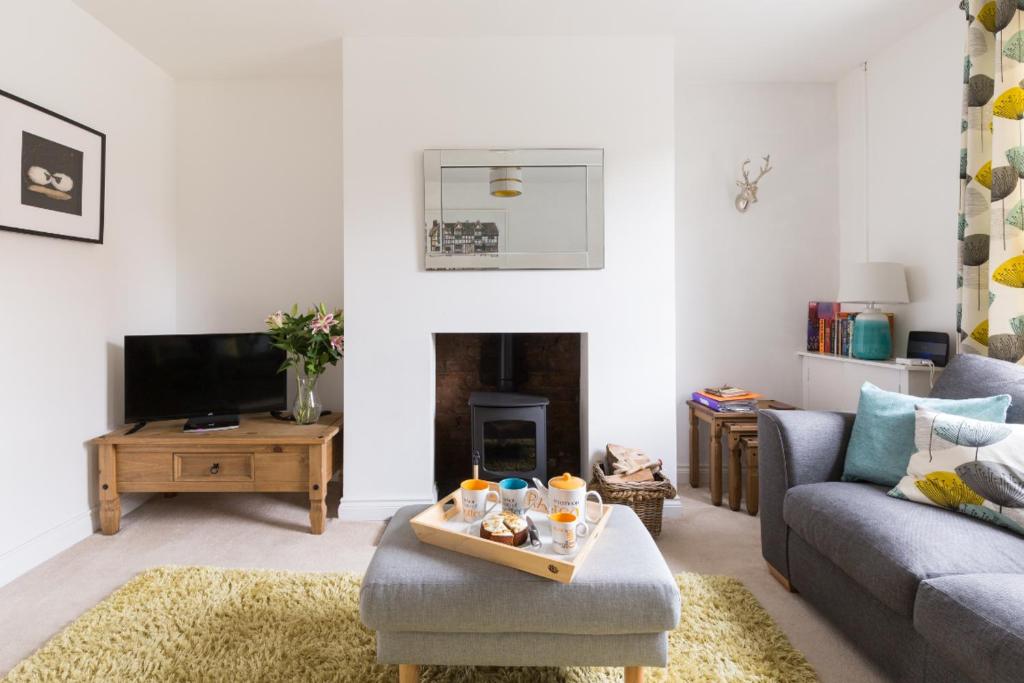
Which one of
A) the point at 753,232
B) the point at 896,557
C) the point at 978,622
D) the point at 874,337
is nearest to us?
the point at 978,622

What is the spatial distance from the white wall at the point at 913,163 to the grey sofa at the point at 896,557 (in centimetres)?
88

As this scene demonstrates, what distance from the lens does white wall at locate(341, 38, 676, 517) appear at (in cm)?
294

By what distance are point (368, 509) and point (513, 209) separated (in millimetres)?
1748

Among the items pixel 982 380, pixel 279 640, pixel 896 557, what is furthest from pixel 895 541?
pixel 279 640

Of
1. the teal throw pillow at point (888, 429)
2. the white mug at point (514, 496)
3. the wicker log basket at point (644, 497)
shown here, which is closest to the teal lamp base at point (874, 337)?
the teal throw pillow at point (888, 429)

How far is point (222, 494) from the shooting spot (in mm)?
3330

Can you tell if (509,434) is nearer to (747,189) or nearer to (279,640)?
(279,640)

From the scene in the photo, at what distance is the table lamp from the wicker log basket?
1.31 meters

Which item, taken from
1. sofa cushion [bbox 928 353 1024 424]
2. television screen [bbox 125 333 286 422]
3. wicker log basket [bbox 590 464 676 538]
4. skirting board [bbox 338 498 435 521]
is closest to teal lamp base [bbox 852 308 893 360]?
sofa cushion [bbox 928 353 1024 424]

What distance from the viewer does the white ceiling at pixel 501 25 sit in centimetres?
264

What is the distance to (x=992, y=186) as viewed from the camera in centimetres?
228

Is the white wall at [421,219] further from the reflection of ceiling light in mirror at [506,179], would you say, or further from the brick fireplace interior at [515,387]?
the brick fireplace interior at [515,387]

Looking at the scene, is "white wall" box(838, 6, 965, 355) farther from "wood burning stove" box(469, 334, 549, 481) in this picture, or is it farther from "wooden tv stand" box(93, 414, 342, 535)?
"wooden tv stand" box(93, 414, 342, 535)

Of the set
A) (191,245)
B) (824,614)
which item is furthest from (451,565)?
A: (191,245)
